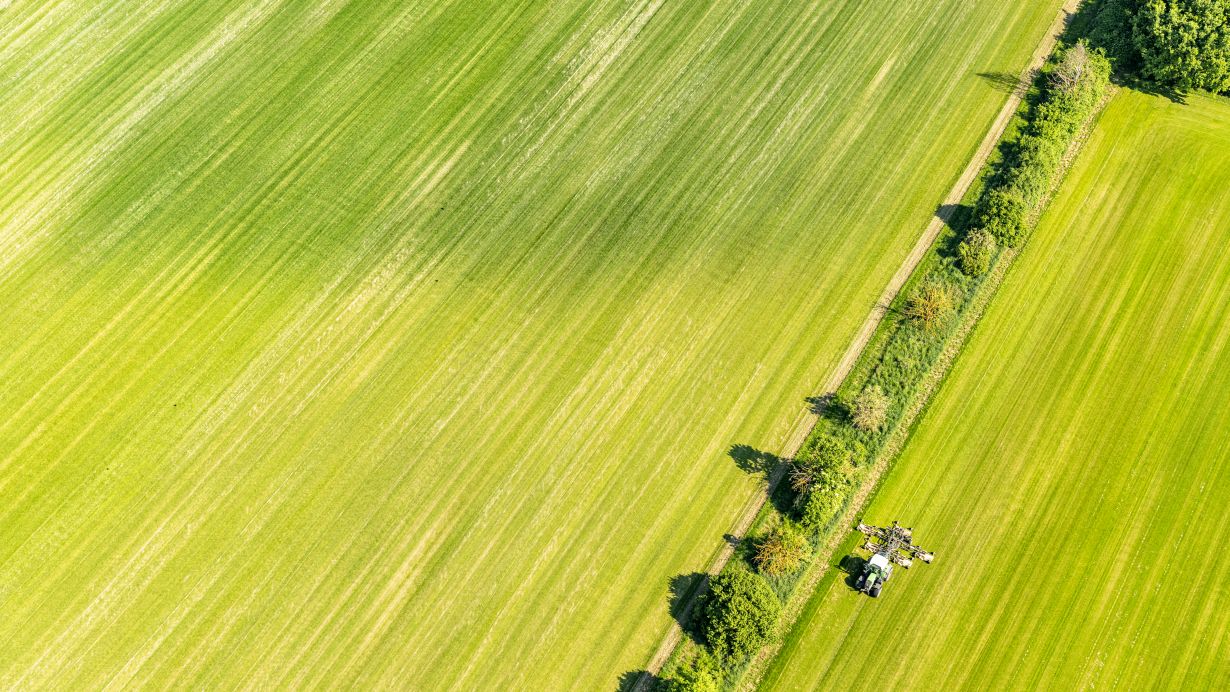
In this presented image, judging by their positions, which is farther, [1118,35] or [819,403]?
[1118,35]

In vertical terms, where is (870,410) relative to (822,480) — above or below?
above

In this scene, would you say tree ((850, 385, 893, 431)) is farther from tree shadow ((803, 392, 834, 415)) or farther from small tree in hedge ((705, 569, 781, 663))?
small tree in hedge ((705, 569, 781, 663))

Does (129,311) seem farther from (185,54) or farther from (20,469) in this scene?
(185,54)

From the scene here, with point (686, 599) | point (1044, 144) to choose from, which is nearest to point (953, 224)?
point (1044, 144)

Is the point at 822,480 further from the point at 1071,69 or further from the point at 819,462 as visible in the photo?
the point at 1071,69

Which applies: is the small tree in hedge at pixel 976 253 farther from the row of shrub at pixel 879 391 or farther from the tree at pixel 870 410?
the tree at pixel 870 410

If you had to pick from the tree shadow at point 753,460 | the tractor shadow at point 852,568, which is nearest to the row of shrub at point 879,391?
the tree shadow at point 753,460

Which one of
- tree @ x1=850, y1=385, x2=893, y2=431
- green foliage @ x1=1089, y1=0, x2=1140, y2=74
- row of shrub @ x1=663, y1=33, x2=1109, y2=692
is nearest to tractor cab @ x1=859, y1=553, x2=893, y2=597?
row of shrub @ x1=663, y1=33, x2=1109, y2=692
